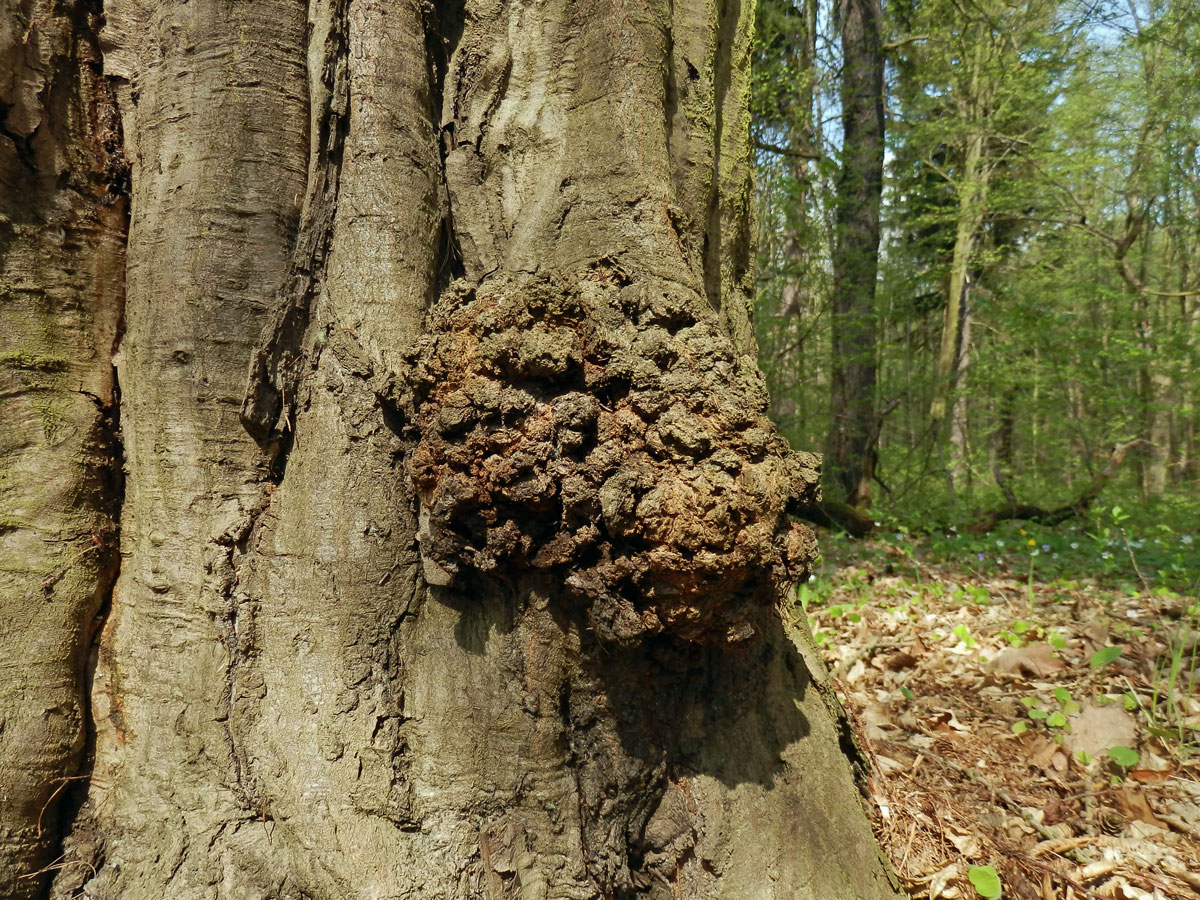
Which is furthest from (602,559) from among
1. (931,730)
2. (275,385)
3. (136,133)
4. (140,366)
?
(931,730)

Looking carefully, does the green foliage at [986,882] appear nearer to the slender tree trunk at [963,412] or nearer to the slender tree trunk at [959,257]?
the slender tree trunk at [959,257]

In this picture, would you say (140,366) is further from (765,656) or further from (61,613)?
(765,656)

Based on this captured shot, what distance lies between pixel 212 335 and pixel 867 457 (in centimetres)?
826

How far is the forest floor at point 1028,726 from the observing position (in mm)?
1994

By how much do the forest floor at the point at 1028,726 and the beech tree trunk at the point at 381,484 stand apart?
488mm

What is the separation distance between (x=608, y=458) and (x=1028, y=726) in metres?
2.45

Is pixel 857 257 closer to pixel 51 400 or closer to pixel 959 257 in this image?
pixel 959 257

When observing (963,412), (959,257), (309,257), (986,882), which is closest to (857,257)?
(959,257)

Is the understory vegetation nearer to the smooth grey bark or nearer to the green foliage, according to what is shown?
the green foliage

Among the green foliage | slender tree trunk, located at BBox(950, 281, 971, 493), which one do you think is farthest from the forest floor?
slender tree trunk, located at BBox(950, 281, 971, 493)

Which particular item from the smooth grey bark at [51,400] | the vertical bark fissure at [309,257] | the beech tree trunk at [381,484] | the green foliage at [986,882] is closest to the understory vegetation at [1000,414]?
the green foliage at [986,882]

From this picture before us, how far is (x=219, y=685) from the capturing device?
5.24ft

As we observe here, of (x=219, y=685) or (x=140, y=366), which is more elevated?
(x=140, y=366)

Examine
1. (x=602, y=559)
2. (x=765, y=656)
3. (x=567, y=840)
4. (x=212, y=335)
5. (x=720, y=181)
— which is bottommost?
(x=567, y=840)
